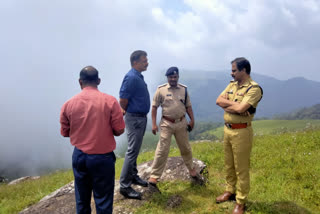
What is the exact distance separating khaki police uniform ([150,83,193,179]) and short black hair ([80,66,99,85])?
2365 millimetres

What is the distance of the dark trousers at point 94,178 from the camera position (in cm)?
349

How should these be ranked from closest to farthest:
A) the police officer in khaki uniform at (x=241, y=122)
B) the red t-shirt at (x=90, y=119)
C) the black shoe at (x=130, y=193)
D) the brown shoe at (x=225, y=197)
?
the red t-shirt at (x=90, y=119), the police officer in khaki uniform at (x=241, y=122), the brown shoe at (x=225, y=197), the black shoe at (x=130, y=193)

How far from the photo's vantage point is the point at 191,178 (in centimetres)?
622

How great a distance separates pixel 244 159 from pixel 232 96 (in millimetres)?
1345

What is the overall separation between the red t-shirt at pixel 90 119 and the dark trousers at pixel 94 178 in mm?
130

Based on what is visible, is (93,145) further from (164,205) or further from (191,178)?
(191,178)

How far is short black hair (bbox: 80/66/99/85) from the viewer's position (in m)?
3.59

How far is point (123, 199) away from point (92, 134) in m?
2.67

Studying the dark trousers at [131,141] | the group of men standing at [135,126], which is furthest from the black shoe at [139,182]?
the dark trousers at [131,141]

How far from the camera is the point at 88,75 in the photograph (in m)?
3.60

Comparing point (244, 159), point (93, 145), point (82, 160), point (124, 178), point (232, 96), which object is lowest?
point (124, 178)

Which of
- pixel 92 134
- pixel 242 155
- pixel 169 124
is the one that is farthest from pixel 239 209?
pixel 92 134

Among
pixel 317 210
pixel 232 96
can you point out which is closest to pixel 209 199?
pixel 317 210

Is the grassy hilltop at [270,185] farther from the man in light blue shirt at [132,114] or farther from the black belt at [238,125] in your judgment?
the black belt at [238,125]
